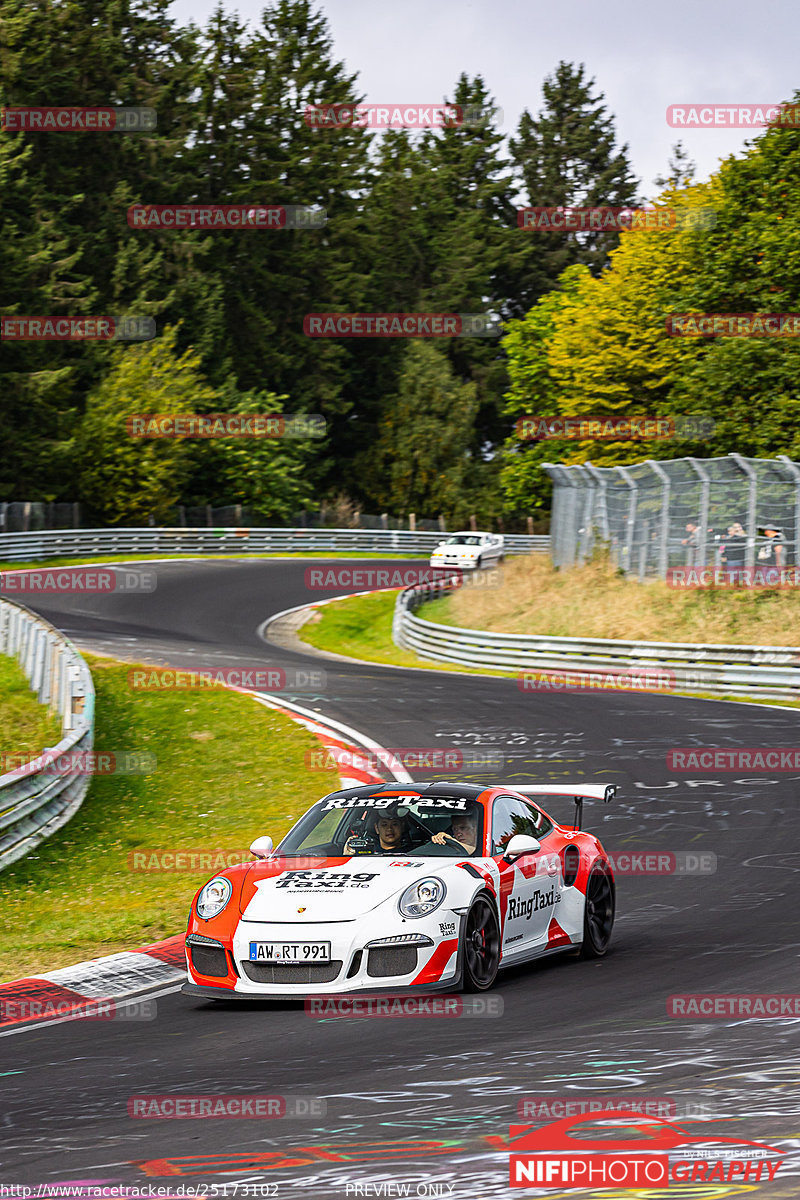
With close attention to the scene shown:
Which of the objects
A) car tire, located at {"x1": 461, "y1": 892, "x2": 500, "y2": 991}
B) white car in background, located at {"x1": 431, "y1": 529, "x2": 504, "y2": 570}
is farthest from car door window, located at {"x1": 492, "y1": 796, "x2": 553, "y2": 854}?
white car in background, located at {"x1": 431, "y1": 529, "x2": 504, "y2": 570}

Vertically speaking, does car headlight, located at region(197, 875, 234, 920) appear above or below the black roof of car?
below

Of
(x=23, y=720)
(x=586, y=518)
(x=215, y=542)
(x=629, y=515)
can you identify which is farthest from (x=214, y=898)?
(x=215, y=542)

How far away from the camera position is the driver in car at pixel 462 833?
29.2ft

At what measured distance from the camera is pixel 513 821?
30.8ft

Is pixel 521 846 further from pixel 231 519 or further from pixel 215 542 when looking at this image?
pixel 231 519

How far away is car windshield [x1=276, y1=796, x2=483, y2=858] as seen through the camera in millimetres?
8930

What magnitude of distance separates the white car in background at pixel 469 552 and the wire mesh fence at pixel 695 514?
53.8 feet

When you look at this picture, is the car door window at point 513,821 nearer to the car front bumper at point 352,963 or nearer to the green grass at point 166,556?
the car front bumper at point 352,963

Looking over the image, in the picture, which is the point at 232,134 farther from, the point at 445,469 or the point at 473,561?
the point at 473,561

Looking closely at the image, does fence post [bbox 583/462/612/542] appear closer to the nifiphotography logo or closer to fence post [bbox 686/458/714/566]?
fence post [bbox 686/458/714/566]

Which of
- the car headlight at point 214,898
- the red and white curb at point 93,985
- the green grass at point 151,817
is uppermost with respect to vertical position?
the car headlight at point 214,898

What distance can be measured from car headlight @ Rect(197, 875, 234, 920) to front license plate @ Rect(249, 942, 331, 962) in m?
0.43

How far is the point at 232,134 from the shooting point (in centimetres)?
8225

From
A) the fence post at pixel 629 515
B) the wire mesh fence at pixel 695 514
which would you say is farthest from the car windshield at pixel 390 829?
the fence post at pixel 629 515
